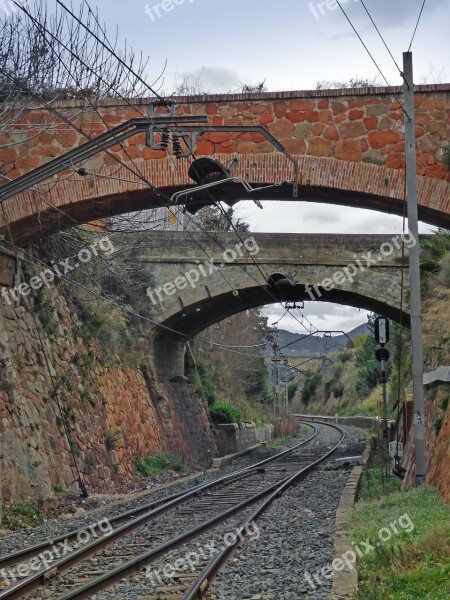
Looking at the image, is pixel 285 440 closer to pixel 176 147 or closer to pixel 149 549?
pixel 176 147

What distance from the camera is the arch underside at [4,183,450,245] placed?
13.8 metres

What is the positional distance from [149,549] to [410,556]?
3.73 metres

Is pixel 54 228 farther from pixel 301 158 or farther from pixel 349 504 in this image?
pixel 349 504

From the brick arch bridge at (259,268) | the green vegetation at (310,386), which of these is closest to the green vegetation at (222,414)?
the brick arch bridge at (259,268)

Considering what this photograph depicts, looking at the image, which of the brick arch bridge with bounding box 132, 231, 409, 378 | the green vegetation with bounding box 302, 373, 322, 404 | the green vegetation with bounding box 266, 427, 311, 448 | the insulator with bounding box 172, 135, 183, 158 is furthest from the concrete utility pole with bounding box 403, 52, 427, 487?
the green vegetation with bounding box 302, 373, 322, 404

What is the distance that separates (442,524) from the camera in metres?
8.53

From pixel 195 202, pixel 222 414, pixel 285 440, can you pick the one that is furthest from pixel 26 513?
pixel 285 440

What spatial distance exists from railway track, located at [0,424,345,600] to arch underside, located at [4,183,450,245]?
4789 mm

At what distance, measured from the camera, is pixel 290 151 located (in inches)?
542

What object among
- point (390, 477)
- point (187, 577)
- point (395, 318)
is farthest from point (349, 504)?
point (395, 318)

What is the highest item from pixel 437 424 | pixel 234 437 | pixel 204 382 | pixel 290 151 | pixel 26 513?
pixel 290 151

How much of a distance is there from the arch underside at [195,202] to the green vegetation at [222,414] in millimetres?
21002

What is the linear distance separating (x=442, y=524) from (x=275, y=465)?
62.9 ft

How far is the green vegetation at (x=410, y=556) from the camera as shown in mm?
7031
